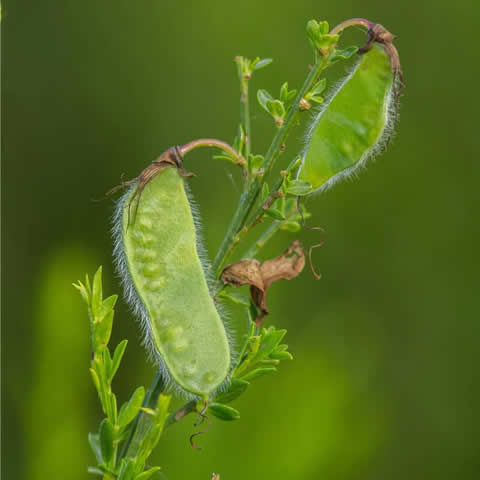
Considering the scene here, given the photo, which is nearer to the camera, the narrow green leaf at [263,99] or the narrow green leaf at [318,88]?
the narrow green leaf at [318,88]

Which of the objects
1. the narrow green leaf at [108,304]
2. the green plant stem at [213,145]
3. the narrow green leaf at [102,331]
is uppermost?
the green plant stem at [213,145]

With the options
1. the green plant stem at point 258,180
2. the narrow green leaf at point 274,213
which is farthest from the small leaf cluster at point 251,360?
the narrow green leaf at point 274,213

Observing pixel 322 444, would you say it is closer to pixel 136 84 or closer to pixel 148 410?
pixel 148 410

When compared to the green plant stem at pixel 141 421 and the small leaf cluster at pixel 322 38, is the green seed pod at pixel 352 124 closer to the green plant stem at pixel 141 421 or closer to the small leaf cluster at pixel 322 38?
the small leaf cluster at pixel 322 38

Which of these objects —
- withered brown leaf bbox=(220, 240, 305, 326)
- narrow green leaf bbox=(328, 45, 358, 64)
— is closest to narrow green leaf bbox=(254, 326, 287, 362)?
withered brown leaf bbox=(220, 240, 305, 326)

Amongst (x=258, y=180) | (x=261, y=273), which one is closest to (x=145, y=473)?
(x=261, y=273)

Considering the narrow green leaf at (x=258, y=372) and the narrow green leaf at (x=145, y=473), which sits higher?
the narrow green leaf at (x=258, y=372)

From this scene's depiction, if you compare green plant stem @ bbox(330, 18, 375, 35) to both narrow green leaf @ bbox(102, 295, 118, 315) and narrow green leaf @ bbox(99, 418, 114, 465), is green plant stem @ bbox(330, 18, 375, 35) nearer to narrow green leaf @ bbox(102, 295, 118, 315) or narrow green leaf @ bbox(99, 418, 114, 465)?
narrow green leaf @ bbox(102, 295, 118, 315)

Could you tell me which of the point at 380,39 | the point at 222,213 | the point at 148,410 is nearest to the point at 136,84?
the point at 222,213
